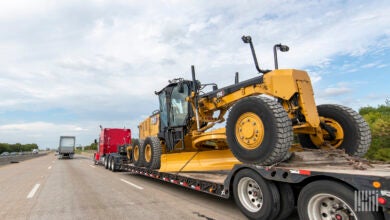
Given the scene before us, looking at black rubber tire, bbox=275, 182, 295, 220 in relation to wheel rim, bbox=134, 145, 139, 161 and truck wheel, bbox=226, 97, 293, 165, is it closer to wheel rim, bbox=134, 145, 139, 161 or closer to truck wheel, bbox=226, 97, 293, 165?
truck wheel, bbox=226, 97, 293, 165

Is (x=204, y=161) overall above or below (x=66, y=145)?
below

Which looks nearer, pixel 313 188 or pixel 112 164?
pixel 313 188

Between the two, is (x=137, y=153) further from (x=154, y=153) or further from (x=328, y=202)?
(x=328, y=202)

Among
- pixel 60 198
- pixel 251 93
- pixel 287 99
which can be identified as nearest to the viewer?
pixel 287 99

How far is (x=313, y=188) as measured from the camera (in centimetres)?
400

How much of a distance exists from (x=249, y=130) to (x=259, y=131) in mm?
235

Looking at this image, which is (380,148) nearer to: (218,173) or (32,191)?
(218,173)

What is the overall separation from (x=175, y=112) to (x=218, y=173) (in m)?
2.70

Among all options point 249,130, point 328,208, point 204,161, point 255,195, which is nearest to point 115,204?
point 204,161

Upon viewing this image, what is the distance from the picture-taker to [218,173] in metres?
7.99

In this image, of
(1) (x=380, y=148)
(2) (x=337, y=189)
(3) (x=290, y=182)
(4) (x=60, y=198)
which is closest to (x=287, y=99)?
(3) (x=290, y=182)

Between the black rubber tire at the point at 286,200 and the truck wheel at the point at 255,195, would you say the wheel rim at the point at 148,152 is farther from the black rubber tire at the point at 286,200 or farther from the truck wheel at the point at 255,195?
the black rubber tire at the point at 286,200

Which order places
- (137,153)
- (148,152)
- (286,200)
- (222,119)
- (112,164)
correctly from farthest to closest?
(112,164)
(137,153)
(148,152)
(222,119)
(286,200)

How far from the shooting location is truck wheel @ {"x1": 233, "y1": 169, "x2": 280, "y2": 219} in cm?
468
